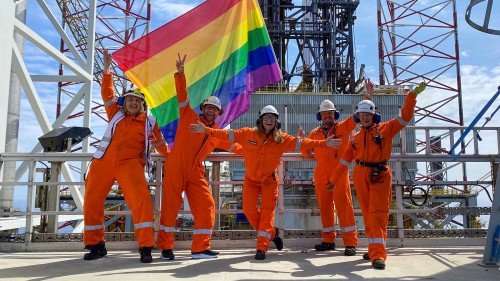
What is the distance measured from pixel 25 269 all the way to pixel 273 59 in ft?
13.0

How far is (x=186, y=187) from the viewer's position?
4750 mm

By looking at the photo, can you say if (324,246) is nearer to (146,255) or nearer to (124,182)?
(146,255)

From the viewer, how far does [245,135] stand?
4742 millimetres

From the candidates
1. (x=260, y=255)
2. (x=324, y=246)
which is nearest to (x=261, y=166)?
(x=260, y=255)

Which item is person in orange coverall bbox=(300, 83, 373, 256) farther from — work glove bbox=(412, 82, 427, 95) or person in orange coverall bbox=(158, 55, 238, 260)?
person in orange coverall bbox=(158, 55, 238, 260)

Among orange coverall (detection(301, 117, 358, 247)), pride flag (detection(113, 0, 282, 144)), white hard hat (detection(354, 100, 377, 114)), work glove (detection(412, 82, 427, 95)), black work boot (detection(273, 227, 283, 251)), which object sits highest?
pride flag (detection(113, 0, 282, 144))

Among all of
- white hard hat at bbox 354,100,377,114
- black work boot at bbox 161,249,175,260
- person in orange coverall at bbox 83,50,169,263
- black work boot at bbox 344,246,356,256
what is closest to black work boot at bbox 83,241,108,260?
person in orange coverall at bbox 83,50,169,263

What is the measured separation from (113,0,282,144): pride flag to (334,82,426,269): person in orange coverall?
1743 millimetres

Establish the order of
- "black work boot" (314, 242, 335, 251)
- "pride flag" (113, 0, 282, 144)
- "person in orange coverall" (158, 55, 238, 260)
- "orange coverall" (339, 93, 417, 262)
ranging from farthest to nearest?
"pride flag" (113, 0, 282, 144), "black work boot" (314, 242, 335, 251), "person in orange coverall" (158, 55, 238, 260), "orange coverall" (339, 93, 417, 262)

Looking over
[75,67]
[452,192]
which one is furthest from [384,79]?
[75,67]

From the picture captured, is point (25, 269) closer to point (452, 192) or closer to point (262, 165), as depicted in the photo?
point (262, 165)

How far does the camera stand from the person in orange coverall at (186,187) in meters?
4.61

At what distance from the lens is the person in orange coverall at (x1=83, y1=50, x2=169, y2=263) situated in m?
4.37

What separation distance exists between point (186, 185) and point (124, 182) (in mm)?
714
